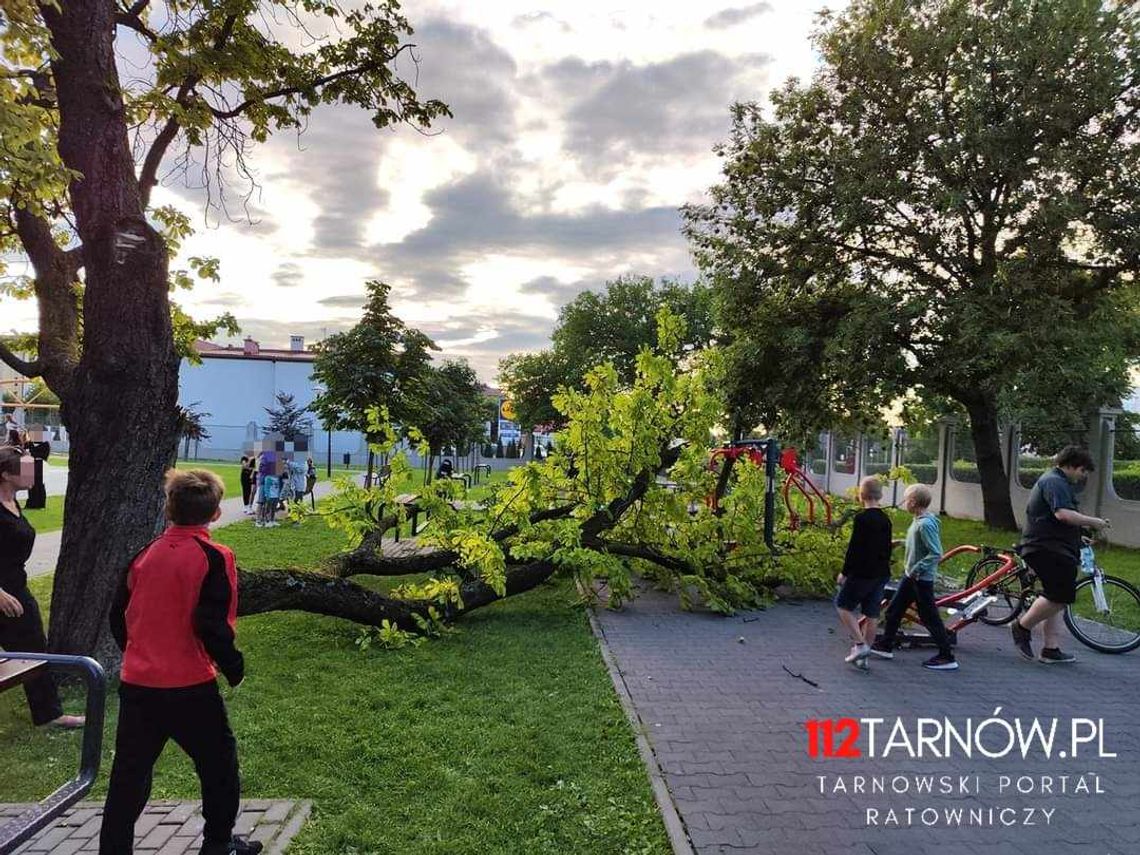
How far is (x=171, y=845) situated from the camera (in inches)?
133

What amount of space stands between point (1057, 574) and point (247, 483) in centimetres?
1649

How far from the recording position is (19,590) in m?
4.64

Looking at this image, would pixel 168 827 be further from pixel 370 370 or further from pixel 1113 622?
pixel 370 370

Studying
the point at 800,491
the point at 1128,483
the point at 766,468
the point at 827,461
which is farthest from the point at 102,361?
the point at 827,461

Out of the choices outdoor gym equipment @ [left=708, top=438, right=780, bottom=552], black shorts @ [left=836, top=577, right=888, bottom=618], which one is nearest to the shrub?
outdoor gym equipment @ [left=708, top=438, right=780, bottom=552]

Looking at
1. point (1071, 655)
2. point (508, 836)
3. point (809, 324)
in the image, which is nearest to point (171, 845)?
point (508, 836)

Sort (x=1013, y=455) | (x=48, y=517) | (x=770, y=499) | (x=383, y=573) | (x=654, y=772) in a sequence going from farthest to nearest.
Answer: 1. (x=1013, y=455)
2. (x=48, y=517)
3. (x=770, y=499)
4. (x=383, y=573)
5. (x=654, y=772)

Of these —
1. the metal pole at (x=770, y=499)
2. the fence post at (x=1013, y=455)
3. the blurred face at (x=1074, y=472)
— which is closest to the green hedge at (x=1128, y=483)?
the fence post at (x=1013, y=455)

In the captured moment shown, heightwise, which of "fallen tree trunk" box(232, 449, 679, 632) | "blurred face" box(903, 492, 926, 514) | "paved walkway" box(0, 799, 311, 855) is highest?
"blurred face" box(903, 492, 926, 514)

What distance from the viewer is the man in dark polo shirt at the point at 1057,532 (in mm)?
6152

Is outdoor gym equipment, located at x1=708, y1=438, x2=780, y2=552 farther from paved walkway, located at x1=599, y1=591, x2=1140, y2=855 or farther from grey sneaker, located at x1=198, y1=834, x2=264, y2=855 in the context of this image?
grey sneaker, located at x1=198, y1=834, x2=264, y2=855

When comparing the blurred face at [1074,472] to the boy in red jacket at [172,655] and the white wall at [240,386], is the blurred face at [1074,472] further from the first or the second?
the white wall at [240,386]

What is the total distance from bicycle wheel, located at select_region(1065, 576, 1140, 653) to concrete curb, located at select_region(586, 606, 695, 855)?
4265 mm

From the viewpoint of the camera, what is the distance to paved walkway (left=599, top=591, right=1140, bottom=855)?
3615 millimetres
